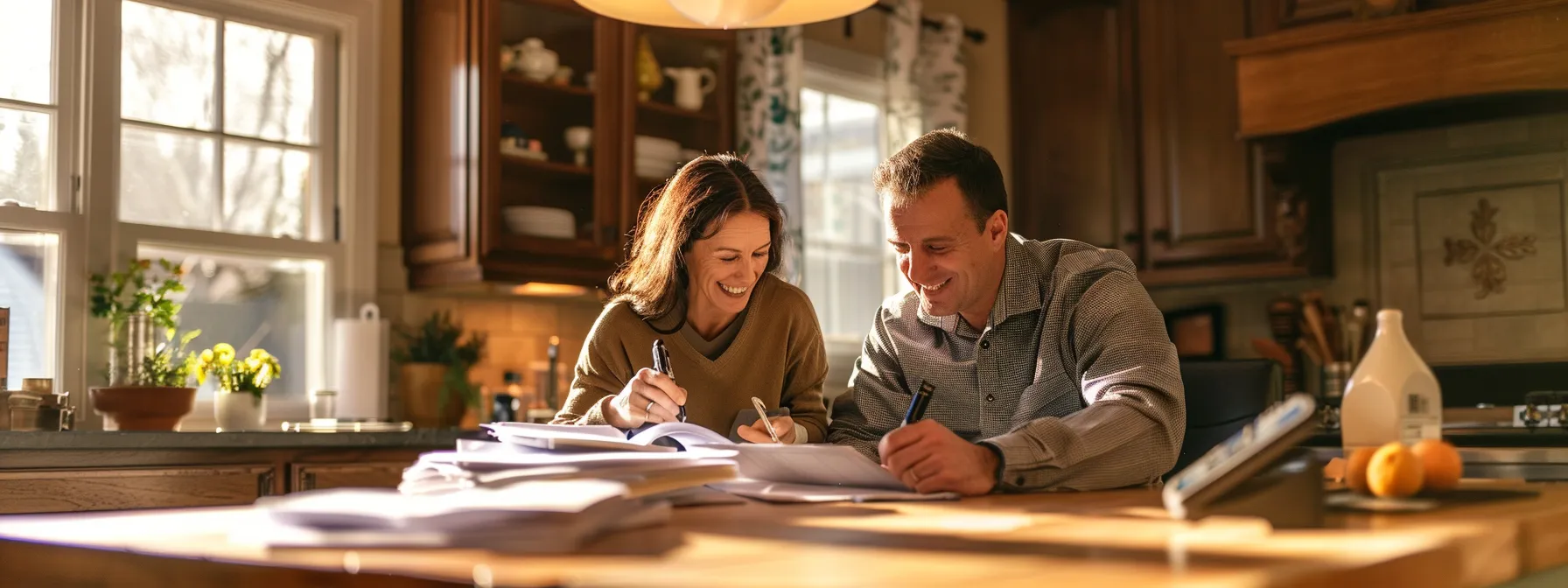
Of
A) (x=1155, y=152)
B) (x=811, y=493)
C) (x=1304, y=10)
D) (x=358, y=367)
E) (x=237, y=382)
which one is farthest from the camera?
(x=1155, y=152)

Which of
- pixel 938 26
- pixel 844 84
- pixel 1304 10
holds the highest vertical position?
pixel 938 26

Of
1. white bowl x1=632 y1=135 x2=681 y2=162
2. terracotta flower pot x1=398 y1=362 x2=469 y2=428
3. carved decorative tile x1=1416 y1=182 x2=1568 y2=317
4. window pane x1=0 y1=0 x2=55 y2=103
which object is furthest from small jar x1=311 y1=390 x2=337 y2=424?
carved decorative tile x1=1416 y1=182 x2=1568 y2=317

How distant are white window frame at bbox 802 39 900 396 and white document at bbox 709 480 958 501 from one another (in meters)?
3.49

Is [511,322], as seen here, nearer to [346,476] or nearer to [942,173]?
[346,476]

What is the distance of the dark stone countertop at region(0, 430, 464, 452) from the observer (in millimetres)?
2764

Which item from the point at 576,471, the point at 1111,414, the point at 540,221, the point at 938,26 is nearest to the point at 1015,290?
the point at 1111,414

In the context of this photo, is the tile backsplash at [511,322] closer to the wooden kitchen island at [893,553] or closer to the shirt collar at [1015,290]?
the shirt collar at [1015,290]

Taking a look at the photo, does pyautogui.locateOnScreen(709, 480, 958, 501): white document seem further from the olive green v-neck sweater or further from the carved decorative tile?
the carved decorative tile

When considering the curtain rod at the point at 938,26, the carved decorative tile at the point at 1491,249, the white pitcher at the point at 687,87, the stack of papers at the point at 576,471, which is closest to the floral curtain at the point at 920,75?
the curtain rod at the point at 938,26

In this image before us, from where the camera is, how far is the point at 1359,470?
1290mm

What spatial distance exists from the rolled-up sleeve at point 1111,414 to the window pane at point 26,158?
2661mm

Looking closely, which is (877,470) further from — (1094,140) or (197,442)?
(1094,140)

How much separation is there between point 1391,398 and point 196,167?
312cm

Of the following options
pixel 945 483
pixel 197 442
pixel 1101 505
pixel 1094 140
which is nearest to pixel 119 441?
pixel 197 442
